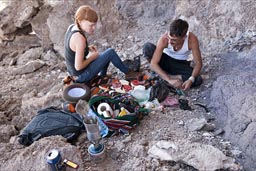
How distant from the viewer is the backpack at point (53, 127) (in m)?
2.86

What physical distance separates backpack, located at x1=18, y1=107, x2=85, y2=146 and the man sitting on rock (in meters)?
1.17

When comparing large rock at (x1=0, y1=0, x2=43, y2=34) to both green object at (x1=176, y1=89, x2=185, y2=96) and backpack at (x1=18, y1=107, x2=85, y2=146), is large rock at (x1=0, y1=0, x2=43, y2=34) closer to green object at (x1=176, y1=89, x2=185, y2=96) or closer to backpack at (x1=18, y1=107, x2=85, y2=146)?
backpack at (x1=18, y1=107, x2=85, y2=146)

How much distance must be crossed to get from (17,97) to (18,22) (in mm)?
2040

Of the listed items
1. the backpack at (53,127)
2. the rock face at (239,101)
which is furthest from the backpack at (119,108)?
the rock face at (239,101)

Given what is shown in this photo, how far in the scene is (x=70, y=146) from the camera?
2.62 meters

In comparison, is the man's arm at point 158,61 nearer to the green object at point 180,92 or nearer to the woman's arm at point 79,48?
the green object at point 180,92

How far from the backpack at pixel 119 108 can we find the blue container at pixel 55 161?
1.96ft

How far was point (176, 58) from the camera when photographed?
374 centimetres

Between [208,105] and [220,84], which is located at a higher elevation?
[220,84]

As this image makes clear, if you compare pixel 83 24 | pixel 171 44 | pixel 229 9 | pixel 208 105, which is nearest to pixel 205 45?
pixel 229 9

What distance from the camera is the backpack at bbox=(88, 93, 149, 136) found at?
2.87m

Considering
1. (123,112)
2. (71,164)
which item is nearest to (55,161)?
(71,164)

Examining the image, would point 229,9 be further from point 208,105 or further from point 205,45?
point 208,105

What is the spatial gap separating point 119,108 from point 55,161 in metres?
0.95
